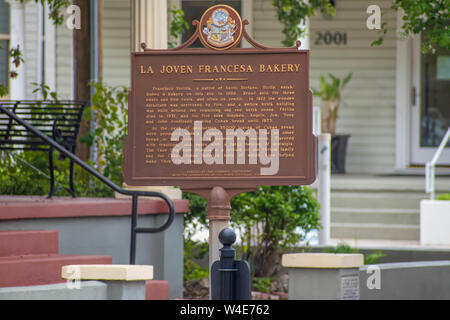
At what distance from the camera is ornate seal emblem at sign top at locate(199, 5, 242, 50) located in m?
5.78

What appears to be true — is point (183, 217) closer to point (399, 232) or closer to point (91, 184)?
point (91, 184)

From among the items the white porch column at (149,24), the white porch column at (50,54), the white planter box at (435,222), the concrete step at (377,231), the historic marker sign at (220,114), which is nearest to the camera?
the historic marker sign at (220,114)

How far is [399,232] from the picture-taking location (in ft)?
40.2

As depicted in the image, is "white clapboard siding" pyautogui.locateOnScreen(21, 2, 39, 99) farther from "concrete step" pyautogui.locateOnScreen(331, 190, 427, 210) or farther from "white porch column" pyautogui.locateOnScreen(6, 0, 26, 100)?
"concrete step" pyautogui.locateOnScreen(331, 190, 427, 210)

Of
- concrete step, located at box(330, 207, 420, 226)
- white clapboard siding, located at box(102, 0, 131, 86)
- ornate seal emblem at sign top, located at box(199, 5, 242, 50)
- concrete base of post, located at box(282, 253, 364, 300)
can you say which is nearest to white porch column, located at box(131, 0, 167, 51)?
ornate seal emblem at sign top, located at box(199, 5, 242, 50)

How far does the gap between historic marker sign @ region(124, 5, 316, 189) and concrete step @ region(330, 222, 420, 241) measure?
667 centimetres

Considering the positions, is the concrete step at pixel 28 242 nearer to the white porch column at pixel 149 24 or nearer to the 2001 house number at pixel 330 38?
the white porch column at pixel 149 24

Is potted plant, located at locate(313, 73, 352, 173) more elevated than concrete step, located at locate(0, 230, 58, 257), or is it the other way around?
potted plant, located at locate(313, 73, 352, 173)

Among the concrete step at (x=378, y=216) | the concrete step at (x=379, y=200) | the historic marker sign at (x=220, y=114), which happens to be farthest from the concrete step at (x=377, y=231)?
the historic marker sign at (x=220, y=114)

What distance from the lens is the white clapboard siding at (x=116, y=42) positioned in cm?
1554

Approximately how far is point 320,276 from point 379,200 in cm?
676

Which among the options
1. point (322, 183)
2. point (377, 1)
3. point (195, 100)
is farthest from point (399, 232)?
point (195, 100)

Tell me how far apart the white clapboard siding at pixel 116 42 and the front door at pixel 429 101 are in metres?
5.15

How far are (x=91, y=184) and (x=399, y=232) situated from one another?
5074 millimetres
